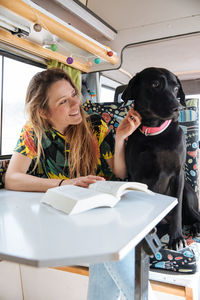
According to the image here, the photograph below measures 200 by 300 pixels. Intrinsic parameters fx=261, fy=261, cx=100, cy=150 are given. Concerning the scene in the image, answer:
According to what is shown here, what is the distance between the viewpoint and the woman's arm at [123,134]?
1313 millimetres

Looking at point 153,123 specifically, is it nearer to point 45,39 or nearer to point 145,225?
point 145,225

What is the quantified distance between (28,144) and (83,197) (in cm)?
82

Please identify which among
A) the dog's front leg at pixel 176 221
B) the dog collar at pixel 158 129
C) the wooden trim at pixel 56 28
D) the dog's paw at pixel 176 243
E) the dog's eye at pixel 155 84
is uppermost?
the wooden trim at pixel 56 28

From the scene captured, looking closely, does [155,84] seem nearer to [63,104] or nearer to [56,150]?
[63,104]

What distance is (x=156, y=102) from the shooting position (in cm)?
124

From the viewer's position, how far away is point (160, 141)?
1265 mm

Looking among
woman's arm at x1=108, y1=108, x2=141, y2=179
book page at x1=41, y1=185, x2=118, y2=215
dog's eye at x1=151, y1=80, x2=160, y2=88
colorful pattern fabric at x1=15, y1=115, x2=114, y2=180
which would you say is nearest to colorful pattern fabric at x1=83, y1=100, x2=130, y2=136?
colorful pattern fabric at x1=15, y1=115, x2=114, y2=180

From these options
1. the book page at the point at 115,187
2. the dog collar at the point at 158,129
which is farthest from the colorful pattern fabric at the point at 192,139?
the book page at the point at 115,187

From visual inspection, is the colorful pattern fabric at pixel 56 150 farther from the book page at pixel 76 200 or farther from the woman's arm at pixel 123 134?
the book page at pixel 76 200

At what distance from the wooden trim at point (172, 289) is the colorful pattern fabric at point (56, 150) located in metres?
0.73

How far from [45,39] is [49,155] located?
2.38ft

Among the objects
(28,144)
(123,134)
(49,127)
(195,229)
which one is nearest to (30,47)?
(49,127)

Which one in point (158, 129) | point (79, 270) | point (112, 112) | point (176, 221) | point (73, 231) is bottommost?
point (79, 270)

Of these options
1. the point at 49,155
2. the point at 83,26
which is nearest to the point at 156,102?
the point at 49,155
